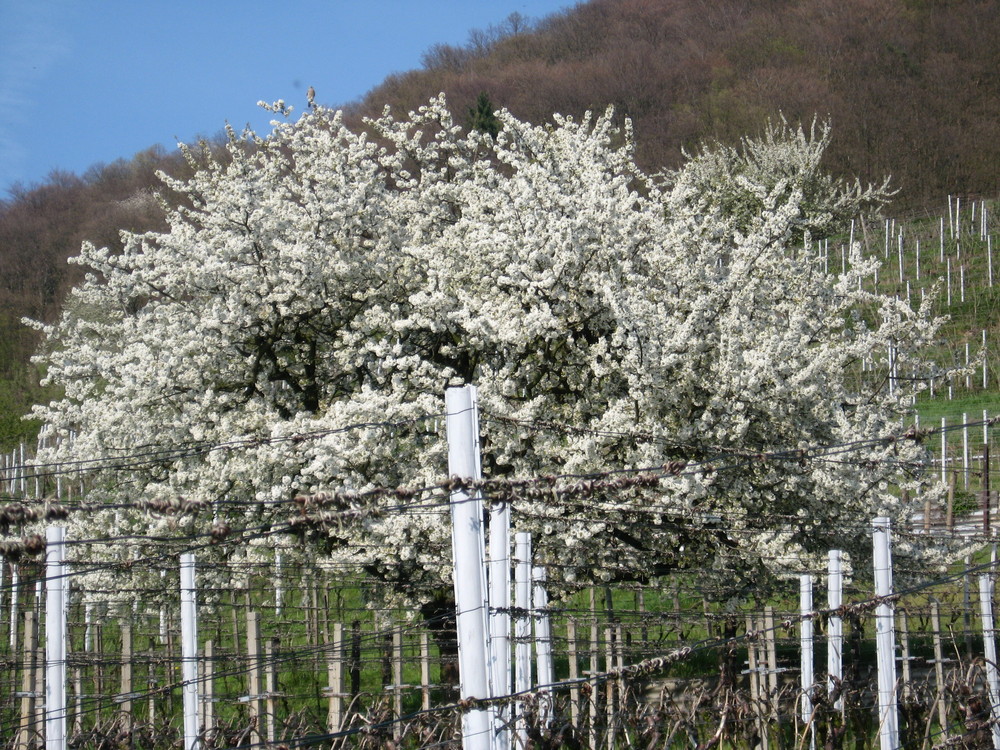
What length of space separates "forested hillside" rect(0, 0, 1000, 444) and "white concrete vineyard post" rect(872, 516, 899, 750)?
33.1 meters

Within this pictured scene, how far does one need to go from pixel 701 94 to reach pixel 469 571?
5646cm

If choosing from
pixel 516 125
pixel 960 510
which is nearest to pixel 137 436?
pixel 516 125

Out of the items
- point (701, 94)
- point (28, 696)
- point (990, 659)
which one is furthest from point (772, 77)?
point (28, 696)

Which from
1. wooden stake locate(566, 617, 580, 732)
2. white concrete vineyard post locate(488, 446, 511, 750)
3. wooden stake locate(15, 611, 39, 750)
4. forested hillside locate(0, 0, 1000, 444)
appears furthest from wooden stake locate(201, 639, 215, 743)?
forested hillside locate(0, 0, 1000, 444)

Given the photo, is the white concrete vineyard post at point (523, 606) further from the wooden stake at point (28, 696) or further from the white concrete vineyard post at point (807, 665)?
the wooden stake at point (28, 696)

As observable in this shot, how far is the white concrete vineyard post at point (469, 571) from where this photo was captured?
550 centimetres

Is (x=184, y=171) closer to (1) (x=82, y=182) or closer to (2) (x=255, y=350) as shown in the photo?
(1) (x=82, y=182)

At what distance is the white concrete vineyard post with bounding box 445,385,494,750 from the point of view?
18.0ft

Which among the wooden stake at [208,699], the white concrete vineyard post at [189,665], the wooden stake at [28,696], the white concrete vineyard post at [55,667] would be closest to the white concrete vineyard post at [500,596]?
the white concrete vineyard post at [189,665]

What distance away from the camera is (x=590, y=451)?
39.0 feet

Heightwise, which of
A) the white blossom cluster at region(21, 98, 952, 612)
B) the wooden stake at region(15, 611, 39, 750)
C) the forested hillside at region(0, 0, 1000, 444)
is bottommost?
the wooden stake at region(15, 611, 39, 750)

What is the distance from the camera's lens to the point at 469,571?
5.65 meters

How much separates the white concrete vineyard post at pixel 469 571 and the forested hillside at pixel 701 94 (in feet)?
113

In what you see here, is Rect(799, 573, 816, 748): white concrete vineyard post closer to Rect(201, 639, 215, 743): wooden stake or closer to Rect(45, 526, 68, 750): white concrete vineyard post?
Rect(201, 639, 215, 743): wooden stake
